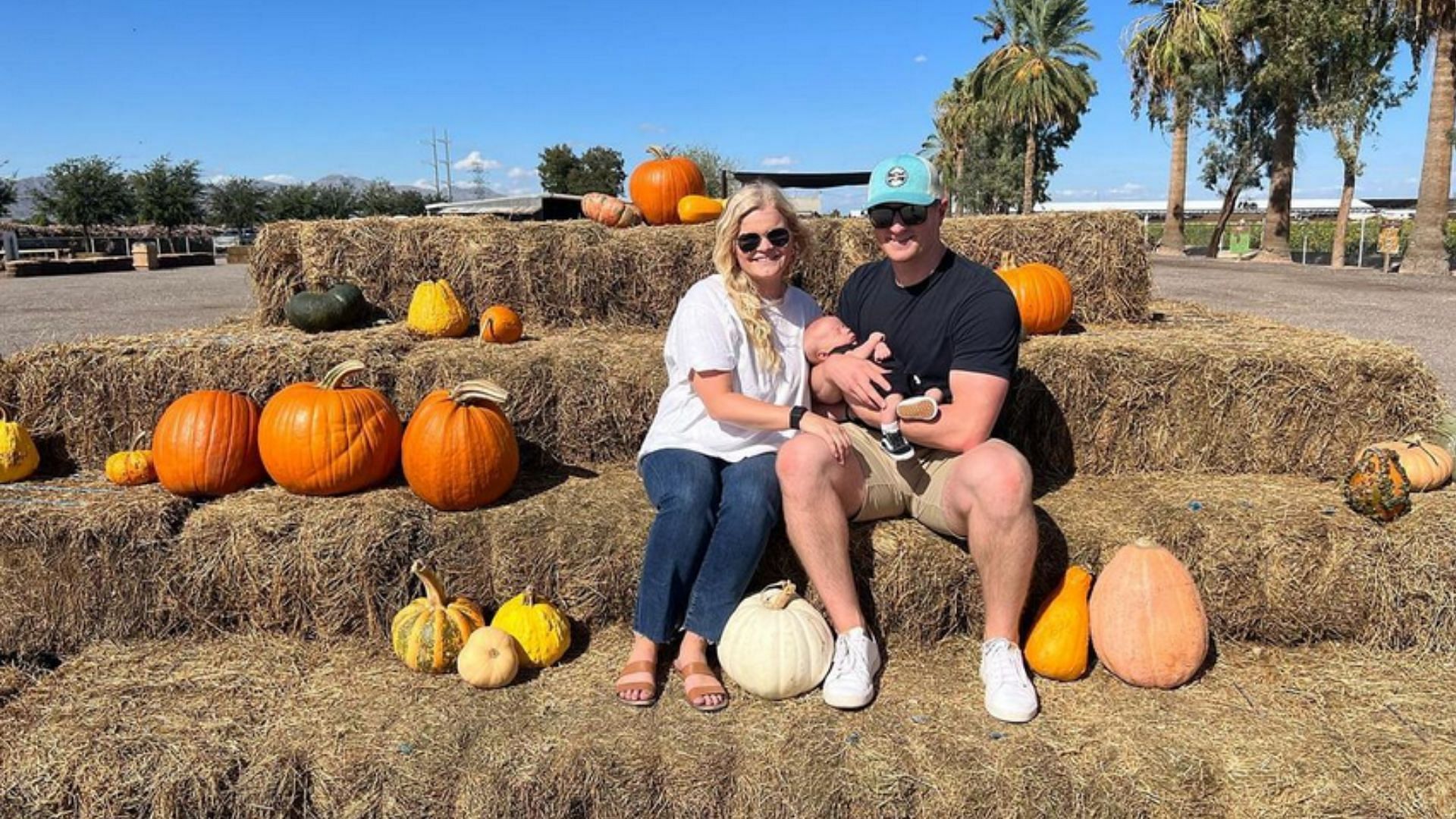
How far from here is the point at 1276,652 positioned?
2.81 metres

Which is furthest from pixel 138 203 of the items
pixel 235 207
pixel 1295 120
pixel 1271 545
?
pixel 1271 545

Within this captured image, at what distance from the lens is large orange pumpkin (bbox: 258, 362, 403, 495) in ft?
9.77

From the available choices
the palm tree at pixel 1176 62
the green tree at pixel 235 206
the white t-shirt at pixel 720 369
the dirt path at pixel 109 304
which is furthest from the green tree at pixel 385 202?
the white t-shirt at pixel 720 369

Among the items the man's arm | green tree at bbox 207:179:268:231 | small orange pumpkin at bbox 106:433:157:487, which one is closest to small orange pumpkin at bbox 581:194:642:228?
small orange pumpkin at bbox 106:433:157:487

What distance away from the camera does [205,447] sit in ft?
10.1

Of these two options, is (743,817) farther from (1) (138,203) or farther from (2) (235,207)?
(2) (235,207)

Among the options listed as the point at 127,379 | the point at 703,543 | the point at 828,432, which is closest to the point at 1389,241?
the point at 828,432

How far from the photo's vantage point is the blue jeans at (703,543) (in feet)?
8.38

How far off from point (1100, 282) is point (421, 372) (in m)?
3.45

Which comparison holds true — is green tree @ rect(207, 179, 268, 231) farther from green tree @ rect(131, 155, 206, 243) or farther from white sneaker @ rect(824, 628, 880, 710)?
white sneaker @ rect(824, 628, 880, 710)

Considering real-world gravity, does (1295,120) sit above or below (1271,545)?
above

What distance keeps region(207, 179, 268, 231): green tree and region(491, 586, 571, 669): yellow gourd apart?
57890 mm

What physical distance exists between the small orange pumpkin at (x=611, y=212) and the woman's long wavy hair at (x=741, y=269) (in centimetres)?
224

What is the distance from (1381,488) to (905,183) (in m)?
1.93
